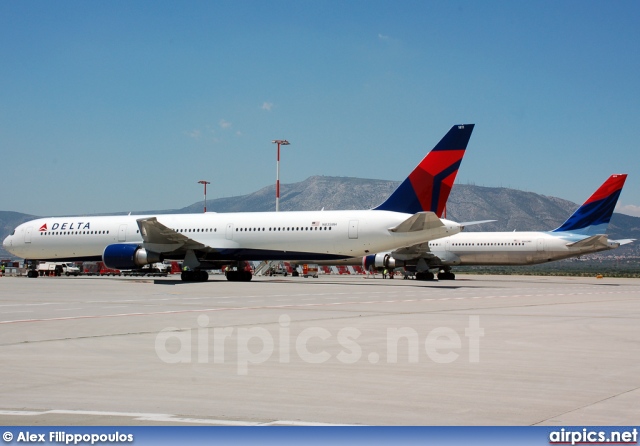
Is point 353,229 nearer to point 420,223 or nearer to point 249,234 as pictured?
point 420,223

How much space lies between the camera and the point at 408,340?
11.7 meters

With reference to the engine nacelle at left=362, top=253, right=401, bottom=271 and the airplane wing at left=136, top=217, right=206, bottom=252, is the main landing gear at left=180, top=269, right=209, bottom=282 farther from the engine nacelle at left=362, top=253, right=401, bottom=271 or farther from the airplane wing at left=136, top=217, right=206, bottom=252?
the engine nacelle at left=362, top=253, right=401, bottom=271

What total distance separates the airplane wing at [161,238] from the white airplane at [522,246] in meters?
17.0

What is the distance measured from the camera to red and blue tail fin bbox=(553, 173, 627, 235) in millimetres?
47872

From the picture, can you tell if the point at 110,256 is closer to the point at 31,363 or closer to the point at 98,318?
the point at 98,318

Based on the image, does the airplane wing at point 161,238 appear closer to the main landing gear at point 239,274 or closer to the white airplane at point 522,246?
the main landing gear at point 239,274

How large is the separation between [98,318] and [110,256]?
74.1 feet

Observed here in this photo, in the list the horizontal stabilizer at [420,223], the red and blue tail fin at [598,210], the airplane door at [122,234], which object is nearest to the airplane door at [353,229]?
the horizontal stabilizer at [420,223]

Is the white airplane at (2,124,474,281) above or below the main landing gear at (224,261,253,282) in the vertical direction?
above

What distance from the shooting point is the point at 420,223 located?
112ft

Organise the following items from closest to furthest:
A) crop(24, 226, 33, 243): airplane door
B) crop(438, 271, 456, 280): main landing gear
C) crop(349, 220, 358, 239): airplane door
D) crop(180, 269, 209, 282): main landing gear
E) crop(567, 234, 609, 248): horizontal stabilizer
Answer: crop(349, 220, 358, 239): airplane door < crop(180, 269, 209, 282): main landing gear < crop(24, 226, 33, 243): airplane door < crop(567, 234, 609, 248): horizontal stabilizer < crop(438, 271, 456, 280): main landing gear

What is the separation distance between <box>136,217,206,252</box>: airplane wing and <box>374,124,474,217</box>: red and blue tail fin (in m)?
11.4

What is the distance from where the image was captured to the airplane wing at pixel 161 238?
3700 centimetres

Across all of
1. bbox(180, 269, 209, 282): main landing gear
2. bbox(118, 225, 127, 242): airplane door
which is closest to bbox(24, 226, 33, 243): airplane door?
bbox(118, 225, 127, 242): airplane door
